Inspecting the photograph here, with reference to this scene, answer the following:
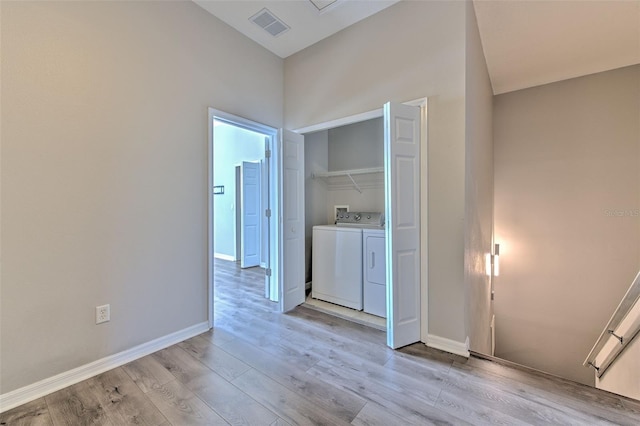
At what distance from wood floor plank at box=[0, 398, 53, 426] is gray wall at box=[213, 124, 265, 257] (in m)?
4.02

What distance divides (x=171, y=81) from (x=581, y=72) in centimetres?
493

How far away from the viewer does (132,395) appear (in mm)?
1590

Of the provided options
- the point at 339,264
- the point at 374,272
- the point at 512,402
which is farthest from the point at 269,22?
the point at 512,402

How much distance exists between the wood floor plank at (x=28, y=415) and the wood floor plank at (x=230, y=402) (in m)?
0.75

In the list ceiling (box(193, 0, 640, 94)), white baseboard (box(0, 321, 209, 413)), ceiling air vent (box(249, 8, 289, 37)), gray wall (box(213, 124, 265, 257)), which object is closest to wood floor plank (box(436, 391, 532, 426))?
white baseboard (box(0, 321, 209, 413))

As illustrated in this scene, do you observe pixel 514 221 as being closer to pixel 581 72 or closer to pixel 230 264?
pixel 581 72

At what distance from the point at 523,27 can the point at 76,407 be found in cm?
480

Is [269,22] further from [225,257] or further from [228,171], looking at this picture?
[225,257]

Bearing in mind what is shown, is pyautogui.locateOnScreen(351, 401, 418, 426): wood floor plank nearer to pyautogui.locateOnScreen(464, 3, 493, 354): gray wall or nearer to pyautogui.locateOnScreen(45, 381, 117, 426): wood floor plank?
pyautogui.locateOnScreen(464, 3, 493, 354): gray wall

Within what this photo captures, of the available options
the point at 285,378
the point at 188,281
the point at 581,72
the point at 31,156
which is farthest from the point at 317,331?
the point at 581,72

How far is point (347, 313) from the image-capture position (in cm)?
285

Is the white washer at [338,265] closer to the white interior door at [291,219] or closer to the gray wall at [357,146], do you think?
the white interior door at [291,219]

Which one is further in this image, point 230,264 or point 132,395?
point 230,264

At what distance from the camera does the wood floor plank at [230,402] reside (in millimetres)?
1398
